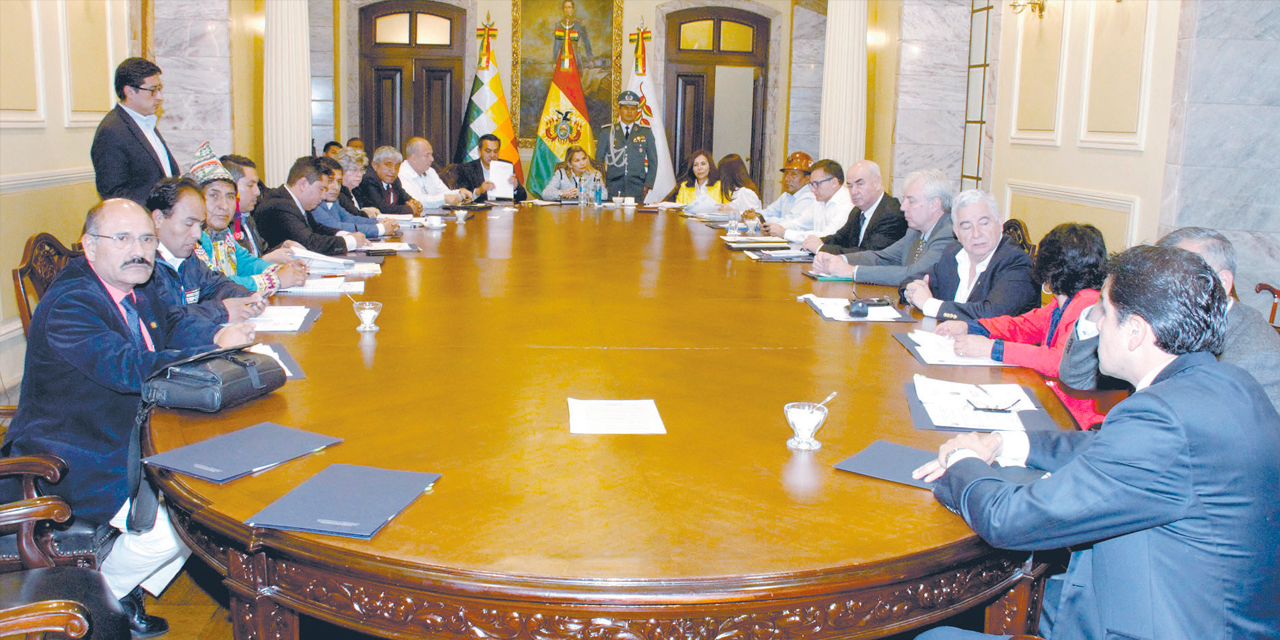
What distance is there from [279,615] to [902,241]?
3665 mm

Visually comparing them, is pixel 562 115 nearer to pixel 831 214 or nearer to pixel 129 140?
pixel 831 214

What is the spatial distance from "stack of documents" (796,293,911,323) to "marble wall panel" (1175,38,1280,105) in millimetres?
2270

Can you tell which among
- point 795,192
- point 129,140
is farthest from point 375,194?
point 795,192

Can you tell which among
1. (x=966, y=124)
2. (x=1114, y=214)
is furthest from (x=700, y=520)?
(x=966, y=124)

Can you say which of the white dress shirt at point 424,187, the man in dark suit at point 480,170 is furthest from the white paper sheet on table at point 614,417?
the man in dark suit at point 480,170

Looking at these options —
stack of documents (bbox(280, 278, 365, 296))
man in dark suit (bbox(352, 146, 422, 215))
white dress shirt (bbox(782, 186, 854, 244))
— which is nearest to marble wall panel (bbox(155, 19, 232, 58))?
man in dark suit (bbox(352, 146, 422, 215))

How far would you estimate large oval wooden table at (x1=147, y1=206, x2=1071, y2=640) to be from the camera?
4.43 ft

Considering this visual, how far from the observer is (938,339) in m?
2.86

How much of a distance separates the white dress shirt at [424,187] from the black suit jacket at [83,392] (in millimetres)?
4785

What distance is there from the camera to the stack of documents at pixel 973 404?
6.71ft

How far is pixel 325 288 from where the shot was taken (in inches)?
138

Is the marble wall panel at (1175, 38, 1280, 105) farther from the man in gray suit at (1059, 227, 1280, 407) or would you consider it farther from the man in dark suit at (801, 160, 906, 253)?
the man in gray suit at (1059, 227, 1280, 407)

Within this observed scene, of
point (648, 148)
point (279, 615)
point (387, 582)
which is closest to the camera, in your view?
point (387, 582)

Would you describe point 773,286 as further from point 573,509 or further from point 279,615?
point 279,615
